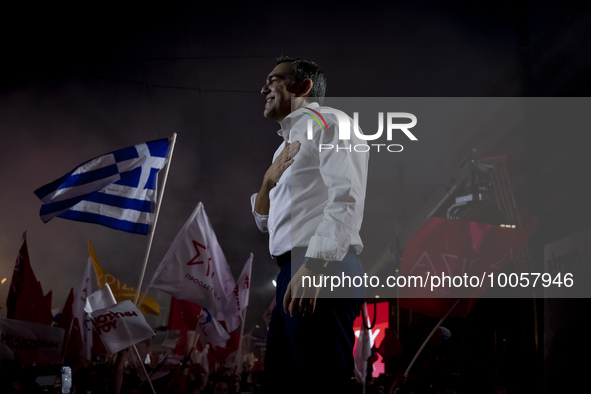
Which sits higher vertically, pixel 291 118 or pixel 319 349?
pixel 291 118

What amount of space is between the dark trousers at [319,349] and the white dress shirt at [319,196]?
100 millimetres

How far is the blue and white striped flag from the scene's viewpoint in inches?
239

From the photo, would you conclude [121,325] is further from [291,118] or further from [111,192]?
[291,118]

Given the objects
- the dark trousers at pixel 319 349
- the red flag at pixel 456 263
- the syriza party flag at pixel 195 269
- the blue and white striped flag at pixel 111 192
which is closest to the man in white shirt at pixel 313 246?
the dark trousers at pixel 319 349

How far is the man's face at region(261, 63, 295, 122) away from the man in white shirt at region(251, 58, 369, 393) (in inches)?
2.5

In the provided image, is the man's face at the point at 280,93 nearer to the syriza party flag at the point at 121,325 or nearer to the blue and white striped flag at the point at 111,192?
the syriza party flag at the point at 121,325

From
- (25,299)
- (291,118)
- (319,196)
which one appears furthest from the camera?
(25,299)

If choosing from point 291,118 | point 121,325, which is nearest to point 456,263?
point 121,325

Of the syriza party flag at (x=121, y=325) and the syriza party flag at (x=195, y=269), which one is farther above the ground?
the syriza party flag at (x=195, y=269)

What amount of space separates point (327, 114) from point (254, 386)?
10.2 m

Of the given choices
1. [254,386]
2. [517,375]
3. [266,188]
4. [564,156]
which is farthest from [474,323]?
[266,188]

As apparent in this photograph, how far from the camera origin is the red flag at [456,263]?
5.90 meters

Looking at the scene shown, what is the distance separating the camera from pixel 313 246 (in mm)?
1681

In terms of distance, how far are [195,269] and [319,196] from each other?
5820 millimetres
